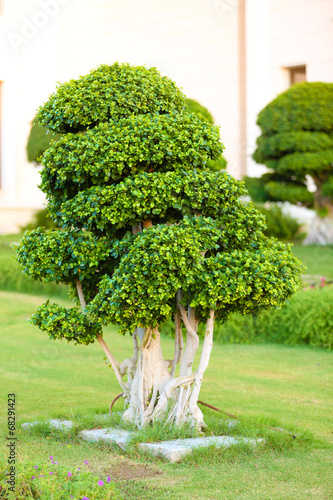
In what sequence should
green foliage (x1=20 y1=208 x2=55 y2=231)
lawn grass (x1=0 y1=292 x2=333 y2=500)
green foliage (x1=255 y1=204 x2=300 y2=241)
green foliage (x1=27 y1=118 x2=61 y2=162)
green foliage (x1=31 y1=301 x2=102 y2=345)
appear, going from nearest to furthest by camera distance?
lawn grass (x1=0 y1=292 x2=333 y2=500) → green foliage (x1=31 y1=301 x2=102 y2=345) → green foliage (x1=27 y1=118 x2=61 y2=162) → green foliage (x1=255 y1=204 x2=300 y2=241) → green foliage (x1=20 y1=208 x2=55 y2=231)

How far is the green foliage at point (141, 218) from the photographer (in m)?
4.04

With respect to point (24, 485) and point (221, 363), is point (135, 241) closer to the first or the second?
point (24, 485)

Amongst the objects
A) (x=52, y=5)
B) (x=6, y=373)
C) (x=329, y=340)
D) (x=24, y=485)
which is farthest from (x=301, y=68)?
(x=24, y=485)

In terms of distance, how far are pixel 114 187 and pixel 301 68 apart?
1264 cm

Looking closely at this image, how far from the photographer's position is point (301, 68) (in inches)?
616

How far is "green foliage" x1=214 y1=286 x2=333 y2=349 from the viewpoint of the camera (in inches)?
303

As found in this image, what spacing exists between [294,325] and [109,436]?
4.18 m

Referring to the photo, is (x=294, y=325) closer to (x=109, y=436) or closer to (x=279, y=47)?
(x=109, y=436)

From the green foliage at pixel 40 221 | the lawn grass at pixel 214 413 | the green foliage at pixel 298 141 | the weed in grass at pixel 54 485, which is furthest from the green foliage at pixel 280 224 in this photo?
the weed in grass at pixel 54 485

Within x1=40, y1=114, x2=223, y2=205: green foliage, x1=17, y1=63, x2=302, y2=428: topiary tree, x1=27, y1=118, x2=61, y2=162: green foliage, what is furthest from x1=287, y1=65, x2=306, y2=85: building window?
x1=40, y1=114, x2=223, y2=205: green foliage

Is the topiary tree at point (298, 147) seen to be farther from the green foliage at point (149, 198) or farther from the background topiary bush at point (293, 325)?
the green foliage at point (149, 198)

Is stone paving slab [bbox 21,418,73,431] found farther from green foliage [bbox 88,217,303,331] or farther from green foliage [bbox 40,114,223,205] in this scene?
green foliage [bbox 40,114,223,205]

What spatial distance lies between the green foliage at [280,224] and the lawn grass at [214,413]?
23.5 ft

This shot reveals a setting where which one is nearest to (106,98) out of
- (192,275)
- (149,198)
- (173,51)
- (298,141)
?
(149,198)
